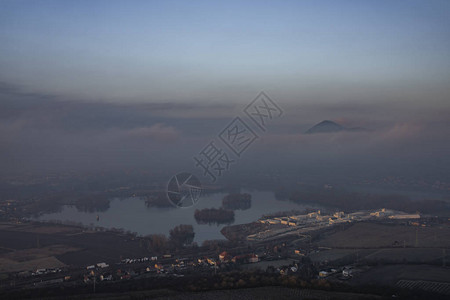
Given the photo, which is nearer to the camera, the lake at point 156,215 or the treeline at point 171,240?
the treeline at point 171,240

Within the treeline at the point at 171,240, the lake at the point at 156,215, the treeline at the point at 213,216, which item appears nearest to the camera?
the treeline at the point at 171,240

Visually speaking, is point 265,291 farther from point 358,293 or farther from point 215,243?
point 215,243

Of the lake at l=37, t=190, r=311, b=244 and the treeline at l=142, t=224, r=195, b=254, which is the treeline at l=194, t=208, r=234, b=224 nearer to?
the lake at l=37, t=190, r=311, b=244

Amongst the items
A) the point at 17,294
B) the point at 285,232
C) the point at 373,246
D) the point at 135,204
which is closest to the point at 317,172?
the point at 135,204

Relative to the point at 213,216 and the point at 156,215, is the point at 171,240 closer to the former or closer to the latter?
the point at 213,216

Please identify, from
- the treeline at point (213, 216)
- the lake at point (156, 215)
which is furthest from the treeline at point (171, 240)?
the treeline at point (213, 216)

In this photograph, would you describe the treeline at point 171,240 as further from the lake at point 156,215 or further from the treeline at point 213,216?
the treeline at point 213,216

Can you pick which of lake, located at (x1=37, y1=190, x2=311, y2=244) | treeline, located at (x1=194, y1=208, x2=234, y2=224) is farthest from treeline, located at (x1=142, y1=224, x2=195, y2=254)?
treeline, located at (x1=194, y1=208, x2=234, y2=224)

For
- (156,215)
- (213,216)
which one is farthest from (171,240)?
(156,215)
